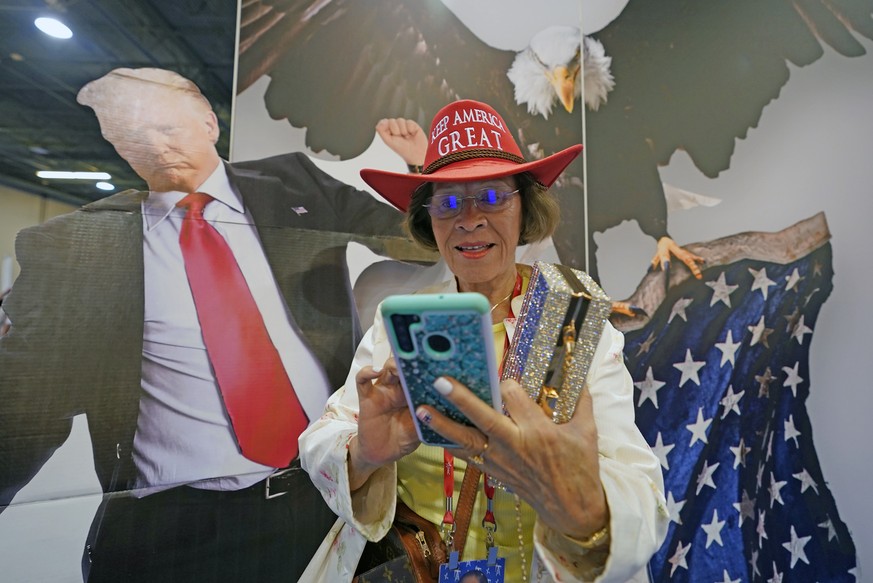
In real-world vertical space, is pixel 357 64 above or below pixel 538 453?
above

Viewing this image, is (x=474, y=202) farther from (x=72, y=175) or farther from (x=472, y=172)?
(x=72, y=175)

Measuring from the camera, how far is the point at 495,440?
56 cm

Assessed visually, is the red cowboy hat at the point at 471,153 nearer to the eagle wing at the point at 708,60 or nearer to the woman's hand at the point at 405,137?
the woman's hand at the point at 405,137

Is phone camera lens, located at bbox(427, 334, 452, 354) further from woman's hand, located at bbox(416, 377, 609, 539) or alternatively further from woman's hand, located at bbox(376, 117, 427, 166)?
woman's hand, located at bbox(376, 117, 427, 166)

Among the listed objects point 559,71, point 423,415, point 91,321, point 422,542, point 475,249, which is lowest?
point 422,542

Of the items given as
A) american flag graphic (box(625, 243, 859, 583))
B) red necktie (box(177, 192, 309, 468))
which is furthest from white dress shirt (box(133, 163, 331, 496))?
american flag graphic (box(625, 243, 859, 583))

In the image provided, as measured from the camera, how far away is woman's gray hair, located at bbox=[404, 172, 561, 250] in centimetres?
109

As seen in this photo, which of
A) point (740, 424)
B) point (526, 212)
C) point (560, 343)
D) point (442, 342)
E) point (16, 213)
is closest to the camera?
point (442, 342)

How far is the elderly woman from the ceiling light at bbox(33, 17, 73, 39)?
76 cm

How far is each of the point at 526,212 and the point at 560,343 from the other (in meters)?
0.57

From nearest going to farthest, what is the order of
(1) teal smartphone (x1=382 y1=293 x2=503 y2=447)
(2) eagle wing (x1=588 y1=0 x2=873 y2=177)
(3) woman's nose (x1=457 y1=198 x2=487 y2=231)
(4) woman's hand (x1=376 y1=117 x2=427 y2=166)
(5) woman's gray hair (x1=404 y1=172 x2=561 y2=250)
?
(1) teal smartphone (x1=382 y1=293 x2=503 y2=447) → (3) woman's nose (x1=457 y1=198 x2=487 y2=231) → (5) woman's gray hair (x1=404 y1=172 x2=561 y2=250) → (4) woman's hand (x1=376 y1=117 x2=427 y2=166) → (2) eagle wing (x1=588 y1=0 x2=873 y2=177)

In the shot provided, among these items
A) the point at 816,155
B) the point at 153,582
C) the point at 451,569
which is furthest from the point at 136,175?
the point at 816,155

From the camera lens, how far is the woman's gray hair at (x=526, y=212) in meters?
1.09

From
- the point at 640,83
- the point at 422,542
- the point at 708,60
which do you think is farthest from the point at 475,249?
the point at 708,60
